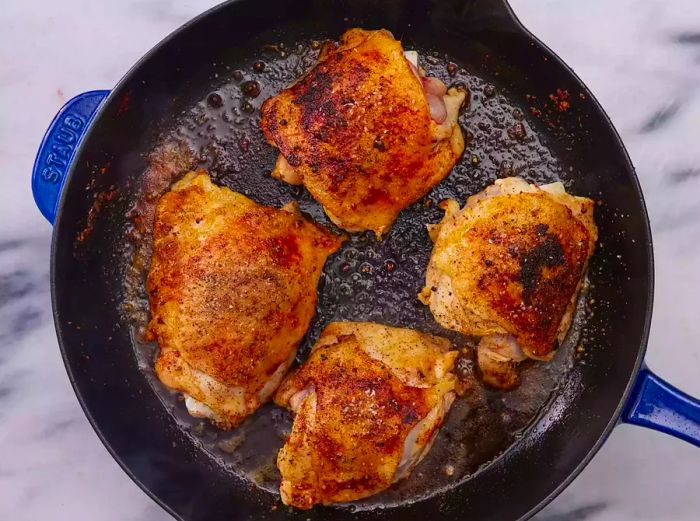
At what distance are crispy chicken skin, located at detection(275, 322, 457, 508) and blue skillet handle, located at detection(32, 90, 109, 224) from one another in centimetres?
73

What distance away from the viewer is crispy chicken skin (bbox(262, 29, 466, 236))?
1624 millimetres

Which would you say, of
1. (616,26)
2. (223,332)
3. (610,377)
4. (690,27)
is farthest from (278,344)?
(690,27)

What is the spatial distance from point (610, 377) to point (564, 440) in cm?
21

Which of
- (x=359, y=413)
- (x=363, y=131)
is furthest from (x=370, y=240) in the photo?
(x=359, y=413)

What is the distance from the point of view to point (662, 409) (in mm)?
1549

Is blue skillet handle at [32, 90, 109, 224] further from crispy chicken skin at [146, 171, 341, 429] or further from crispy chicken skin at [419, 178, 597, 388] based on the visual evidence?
crispy chicken skin at [419, 178, 597, 388]

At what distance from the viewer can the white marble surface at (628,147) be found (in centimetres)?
182

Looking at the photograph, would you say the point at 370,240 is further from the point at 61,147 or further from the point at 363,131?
the point at 61,147

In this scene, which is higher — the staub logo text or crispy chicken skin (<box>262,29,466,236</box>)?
crispy chicken skin (<box>262,29,466,236</box>)

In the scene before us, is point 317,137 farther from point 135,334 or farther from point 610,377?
point 610,377

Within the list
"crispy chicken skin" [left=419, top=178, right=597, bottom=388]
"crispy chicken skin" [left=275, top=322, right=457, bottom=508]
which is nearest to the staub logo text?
"crispy chicken skin" [left=275, top=322, right=457, bottom=508]

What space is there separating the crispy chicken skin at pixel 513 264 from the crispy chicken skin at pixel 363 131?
17cm

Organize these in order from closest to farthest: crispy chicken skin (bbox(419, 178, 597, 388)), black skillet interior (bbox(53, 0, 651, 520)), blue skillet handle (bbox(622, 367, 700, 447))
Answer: blue skillet handle (bbox(622, 367, 700, 447)) < crispy chicken skin (bbox(419, 178, 597, 388)) < black skillet interior (bbox(53, 0, 651, 520))

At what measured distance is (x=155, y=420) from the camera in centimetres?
187
